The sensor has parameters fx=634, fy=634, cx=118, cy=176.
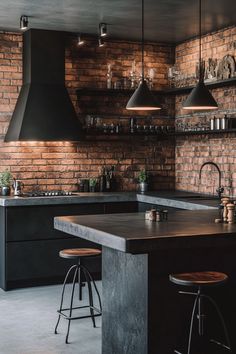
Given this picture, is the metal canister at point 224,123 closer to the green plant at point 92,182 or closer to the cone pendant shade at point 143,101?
the green plant at point 92,182

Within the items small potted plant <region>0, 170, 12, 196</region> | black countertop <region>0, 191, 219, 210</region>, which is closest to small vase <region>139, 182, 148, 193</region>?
black countertop <region>0, 191, 219, 210</region>

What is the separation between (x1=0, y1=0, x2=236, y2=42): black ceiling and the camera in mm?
6613

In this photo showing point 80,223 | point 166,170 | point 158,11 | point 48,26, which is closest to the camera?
point 80,223

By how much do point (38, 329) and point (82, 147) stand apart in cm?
334

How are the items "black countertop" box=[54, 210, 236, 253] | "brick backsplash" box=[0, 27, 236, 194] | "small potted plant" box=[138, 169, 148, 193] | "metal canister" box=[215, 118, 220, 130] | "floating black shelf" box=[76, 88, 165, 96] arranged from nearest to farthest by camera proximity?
"black countertop" box=[54, 210, 236, 253]
"metal canister" box=[215, 118, 220, 130]
"brick backsplash" box=[0, 27, 236, 194]
"floating black shelf" box=[76, 88, 165, 96]
"small potted plant" box=[138, 169, 148, 193]

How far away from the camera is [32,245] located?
750cm

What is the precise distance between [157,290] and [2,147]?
435cm

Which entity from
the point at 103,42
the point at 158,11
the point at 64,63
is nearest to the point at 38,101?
the point at 64,63

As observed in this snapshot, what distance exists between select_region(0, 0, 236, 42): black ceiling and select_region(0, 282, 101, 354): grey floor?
315 centimetres

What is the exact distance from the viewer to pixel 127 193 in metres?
8.20

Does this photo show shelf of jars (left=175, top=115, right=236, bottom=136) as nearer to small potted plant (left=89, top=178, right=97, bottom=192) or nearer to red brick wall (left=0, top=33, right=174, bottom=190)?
red brick wall (left=0, top=33, right=174, bottom=190)

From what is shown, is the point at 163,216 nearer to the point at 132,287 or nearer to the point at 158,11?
the point at 132,287

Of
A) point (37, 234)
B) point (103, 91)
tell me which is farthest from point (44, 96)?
point (37, 234)

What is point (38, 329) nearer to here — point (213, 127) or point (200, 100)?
point (200, 100)
